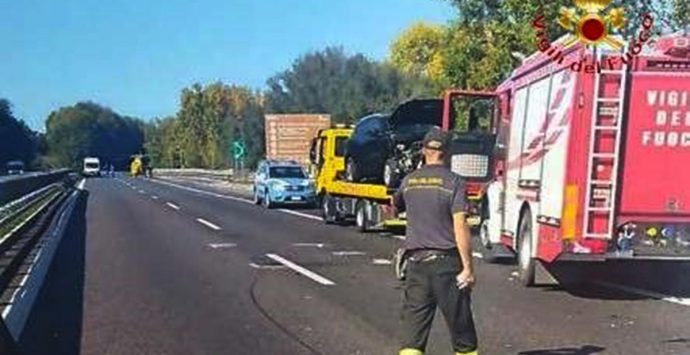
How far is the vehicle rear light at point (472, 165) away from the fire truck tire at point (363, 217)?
24.6ft

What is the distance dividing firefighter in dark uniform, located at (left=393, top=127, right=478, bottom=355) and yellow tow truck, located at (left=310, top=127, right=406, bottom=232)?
593 inches

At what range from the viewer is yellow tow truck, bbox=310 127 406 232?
79.0 feet

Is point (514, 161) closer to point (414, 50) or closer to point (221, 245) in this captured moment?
point (221, 245)

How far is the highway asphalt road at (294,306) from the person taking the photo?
9672 millimetres

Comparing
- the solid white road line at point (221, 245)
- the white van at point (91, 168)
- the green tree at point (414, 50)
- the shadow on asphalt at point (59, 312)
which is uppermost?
the green tree at point (414, 50)

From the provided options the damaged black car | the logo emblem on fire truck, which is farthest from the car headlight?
the logo emblem on fire truck

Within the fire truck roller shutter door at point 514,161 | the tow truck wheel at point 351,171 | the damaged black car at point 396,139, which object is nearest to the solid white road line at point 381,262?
the fire truck roller shutter door at point 514,161

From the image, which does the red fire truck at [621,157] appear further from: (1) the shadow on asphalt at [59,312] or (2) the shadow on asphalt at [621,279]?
(1) the shadow on asphalt at [59,312]

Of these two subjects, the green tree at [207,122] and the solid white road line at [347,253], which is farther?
the green tree at [207,122]

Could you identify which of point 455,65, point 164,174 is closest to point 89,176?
point 164,174

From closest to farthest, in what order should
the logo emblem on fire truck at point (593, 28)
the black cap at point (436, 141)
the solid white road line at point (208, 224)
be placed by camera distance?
the black cap at point (436, 141) → the logo emblem on fire truck at point (593, 28) → the solid white road line at point (208, 224)

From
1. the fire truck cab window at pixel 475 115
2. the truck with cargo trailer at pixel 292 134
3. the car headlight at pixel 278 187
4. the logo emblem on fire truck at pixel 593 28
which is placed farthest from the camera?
the truck with cargo trailer at pixel 292 134

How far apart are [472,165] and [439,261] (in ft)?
34.1

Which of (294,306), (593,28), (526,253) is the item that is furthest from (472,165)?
(294,306)
